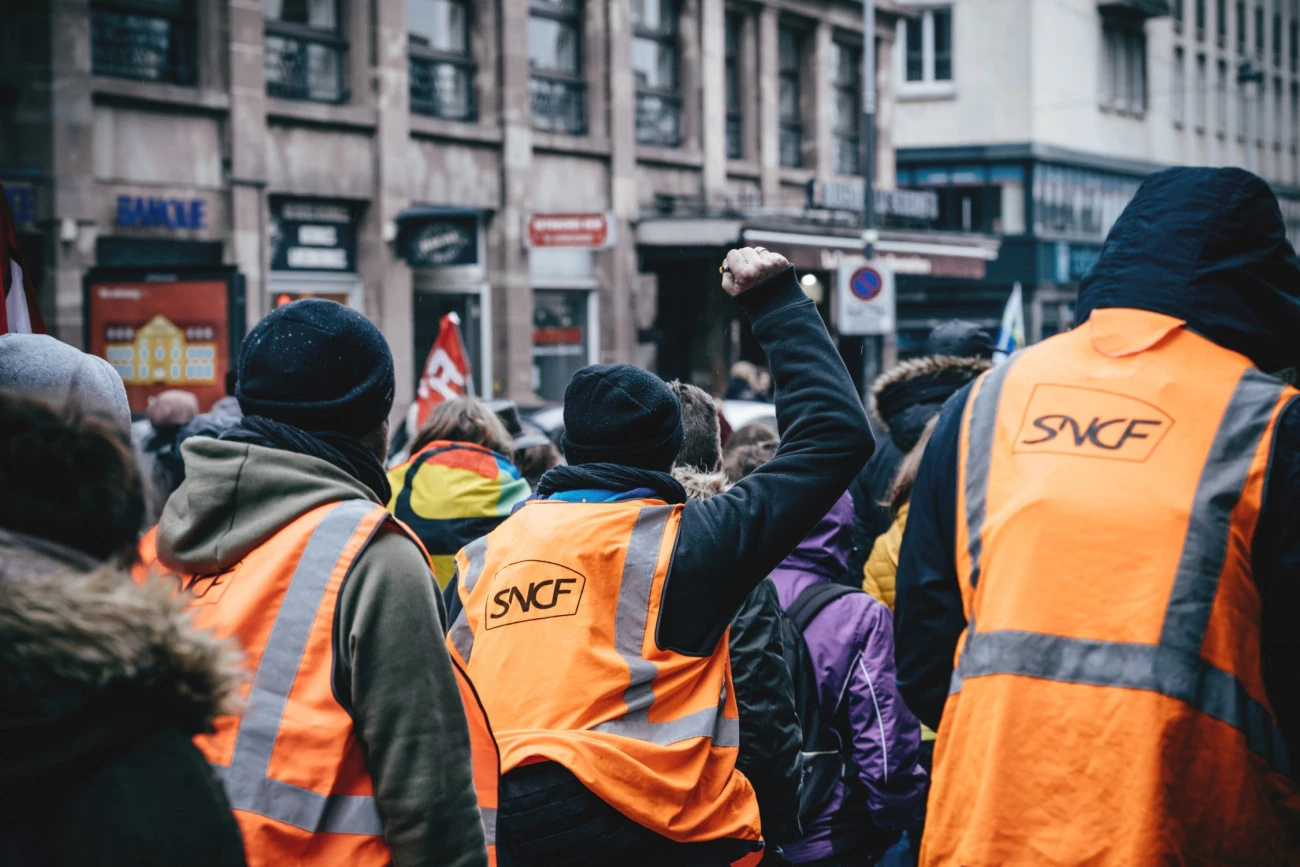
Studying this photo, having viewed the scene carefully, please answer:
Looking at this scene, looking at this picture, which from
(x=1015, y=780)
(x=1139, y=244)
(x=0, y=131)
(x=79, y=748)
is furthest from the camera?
(x=0, y=131)

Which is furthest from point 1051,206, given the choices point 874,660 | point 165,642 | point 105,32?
point 165,642

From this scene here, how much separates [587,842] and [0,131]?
46.5 feet

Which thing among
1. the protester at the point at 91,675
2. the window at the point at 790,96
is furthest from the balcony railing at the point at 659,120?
the protester at the point at 91,675

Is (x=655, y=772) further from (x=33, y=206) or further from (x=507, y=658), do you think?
(x=33, y=206)

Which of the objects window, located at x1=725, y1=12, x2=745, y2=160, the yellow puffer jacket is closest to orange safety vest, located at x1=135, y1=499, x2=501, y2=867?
the yellow puffer jacket

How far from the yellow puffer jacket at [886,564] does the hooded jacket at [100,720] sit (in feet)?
10.9

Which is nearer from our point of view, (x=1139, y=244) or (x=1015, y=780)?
(x=1015, y=780)

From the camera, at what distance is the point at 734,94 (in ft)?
81.6

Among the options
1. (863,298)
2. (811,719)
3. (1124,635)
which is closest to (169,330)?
(863,298)

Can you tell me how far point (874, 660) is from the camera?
3969 mm

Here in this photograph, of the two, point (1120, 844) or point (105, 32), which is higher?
point (105, 32)

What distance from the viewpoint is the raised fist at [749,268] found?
9.87ft

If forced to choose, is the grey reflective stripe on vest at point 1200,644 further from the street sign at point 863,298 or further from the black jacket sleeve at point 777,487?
the street sign at point 863,298

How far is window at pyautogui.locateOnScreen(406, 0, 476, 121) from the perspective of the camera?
1925 cm
